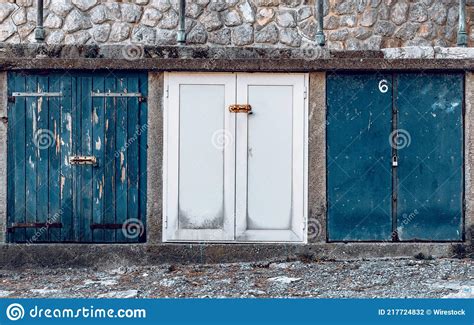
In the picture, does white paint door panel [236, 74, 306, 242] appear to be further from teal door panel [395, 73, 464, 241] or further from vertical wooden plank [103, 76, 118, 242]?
vertical wooden plank [103, 76, 118, 242]

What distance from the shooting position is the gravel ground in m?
8.10

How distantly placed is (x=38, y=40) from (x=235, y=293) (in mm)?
3646

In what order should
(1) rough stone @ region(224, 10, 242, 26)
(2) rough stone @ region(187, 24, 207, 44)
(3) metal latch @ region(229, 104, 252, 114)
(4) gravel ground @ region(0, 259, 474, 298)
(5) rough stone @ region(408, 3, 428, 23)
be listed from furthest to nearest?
(5) rough stone @ region(408, 3, 428, 23) < (1) rough stone @ region(224, 10, 242, 26) < (2) rough stone @ region(187, 24, 207, 44) < (3) metal latch @ region(229, 104, 252, 114) < (4) gravel ground @ region(0, 259, 474, 298)

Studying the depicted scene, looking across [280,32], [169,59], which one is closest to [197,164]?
[169,59]

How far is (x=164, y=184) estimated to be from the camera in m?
9.48

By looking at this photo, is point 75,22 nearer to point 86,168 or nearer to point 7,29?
point 7,29

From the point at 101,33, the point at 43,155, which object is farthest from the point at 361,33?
the point at 43,155

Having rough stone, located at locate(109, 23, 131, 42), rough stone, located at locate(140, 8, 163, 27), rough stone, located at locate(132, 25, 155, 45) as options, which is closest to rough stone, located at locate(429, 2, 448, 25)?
rough stone, located at locate(140, 8, 163, 27)

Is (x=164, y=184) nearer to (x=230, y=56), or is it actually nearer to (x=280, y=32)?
(x=230, y=56)

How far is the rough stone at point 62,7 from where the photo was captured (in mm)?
12719

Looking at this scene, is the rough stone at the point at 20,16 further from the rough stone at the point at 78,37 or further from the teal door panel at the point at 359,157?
the teal door panel at the point at 359,157

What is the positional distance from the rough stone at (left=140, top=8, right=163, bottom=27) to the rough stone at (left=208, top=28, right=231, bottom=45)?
75 cm

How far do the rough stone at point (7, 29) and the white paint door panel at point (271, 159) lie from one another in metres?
4.56

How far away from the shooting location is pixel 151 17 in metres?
12.8
